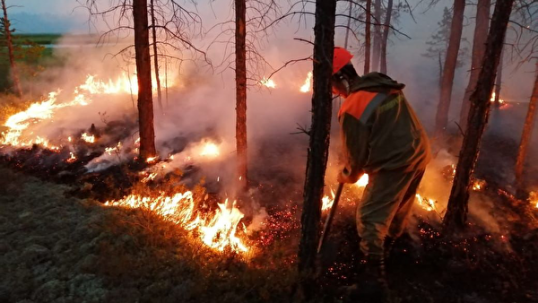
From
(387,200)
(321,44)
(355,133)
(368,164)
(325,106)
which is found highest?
(321,44)

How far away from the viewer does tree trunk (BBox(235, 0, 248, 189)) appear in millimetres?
7215

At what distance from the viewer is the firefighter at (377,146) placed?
3172 millimetres

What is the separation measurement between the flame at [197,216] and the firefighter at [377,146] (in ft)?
7.87

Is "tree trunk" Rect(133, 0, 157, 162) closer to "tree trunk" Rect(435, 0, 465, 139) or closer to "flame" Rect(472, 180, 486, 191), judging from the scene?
"flame" Rect(472, 180, 486, 191)

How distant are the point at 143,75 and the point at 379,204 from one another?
815 cm

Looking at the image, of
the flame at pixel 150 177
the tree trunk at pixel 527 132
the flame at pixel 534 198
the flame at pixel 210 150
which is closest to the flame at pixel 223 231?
the flame at pixel 150 177

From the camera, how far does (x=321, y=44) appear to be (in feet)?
9.82

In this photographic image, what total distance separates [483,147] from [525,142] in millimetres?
4150

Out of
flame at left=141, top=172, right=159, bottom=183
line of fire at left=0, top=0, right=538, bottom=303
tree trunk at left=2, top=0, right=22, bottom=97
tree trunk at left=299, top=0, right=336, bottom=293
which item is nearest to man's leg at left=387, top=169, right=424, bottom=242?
line of fire at left=0, top=0, right=538, bottom=303

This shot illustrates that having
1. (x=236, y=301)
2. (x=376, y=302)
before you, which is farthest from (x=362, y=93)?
(x=236, y=301)

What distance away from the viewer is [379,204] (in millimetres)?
3447

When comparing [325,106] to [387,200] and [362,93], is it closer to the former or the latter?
[362,93]

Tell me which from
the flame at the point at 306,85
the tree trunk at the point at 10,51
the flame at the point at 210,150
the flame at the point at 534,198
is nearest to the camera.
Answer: the flame at the point at 534,198

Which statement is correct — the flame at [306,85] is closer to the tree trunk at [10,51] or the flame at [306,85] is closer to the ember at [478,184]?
the ember at [478,184]
